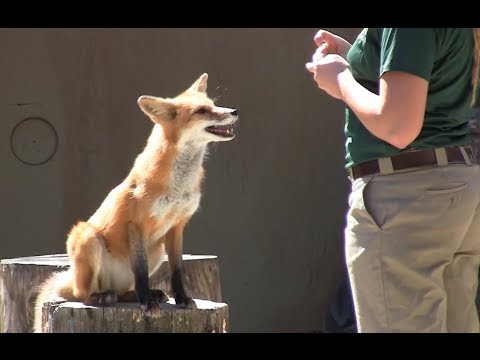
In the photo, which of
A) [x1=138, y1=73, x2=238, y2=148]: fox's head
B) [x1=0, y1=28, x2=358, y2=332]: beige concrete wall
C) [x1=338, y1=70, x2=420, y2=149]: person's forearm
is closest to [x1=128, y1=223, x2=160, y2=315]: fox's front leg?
[x1=138, y1=73, x2=238, y2=148]: fox's head

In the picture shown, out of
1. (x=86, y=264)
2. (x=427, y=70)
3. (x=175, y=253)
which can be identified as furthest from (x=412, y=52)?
(x=86, y=264)

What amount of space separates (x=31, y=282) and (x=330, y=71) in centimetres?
273

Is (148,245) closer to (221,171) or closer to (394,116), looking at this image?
(394,116)

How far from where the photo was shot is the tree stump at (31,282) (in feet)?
15.7

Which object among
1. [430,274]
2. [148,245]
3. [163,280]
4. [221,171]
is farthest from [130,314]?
[221,171]

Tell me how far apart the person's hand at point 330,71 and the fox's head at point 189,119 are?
1.18 meters

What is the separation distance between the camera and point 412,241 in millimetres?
2471

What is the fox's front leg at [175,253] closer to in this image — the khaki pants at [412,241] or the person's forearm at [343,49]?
the person's forearm at [343,49]

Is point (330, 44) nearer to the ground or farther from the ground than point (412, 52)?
farther from the ground

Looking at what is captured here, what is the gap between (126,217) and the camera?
3.94 metres

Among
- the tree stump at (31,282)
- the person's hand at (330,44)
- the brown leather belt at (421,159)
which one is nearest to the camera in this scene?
the brown leather belt at (421,159)

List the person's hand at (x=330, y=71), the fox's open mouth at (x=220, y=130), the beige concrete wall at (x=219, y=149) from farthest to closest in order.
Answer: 1. the beige concrete wall at (x=219, y=149)
2. the fox's open mouth at (x=220, y=130)
3. the person's hand at (x=330, y=71)

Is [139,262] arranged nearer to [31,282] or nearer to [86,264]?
[86,264]

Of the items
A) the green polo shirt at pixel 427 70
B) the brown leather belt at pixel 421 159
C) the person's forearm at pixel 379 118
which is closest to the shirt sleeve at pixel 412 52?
the green polo shirt at pixel 427 70
